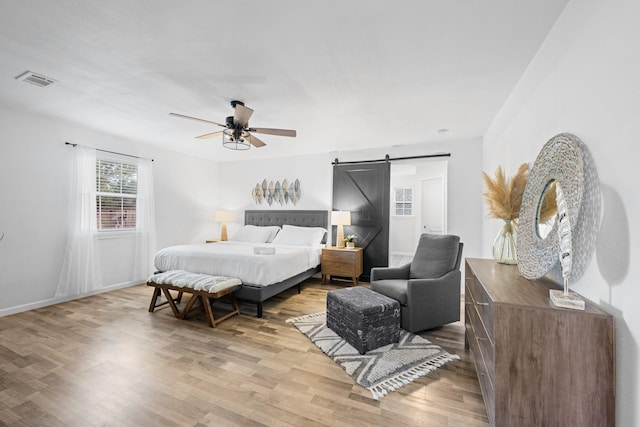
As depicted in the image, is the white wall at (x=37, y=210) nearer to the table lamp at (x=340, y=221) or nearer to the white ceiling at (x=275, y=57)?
the white ceiling at (x=275, y=57)

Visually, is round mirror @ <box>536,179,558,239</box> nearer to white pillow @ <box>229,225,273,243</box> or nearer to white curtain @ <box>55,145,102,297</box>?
white pillow @ <box>229,225,273,243</box>

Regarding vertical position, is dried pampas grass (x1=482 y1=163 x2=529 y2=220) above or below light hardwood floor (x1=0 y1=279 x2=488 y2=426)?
above

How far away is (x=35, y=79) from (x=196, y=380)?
10.0 ft

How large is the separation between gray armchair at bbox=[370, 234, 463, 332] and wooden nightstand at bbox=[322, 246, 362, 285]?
48.0 inches

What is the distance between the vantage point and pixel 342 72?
228 centimetres

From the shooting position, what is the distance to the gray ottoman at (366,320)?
2.32m

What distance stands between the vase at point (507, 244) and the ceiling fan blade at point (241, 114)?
→ 248 centimetres

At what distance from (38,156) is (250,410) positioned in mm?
4197

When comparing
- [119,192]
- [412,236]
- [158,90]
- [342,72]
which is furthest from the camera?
[412,236]

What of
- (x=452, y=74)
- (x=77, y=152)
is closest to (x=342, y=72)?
(x=452, y=74)

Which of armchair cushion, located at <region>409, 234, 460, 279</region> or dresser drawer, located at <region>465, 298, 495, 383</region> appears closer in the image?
dresser drawer, located at <region>465, 298, 495, 383</region>

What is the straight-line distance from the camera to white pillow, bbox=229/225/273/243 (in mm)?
5133

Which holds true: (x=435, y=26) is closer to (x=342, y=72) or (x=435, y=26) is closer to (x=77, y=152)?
(x=342, y=72)

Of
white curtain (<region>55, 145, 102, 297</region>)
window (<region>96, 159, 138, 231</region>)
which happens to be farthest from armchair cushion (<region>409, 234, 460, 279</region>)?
window (<region>96, 159, 138, 231</region>)
